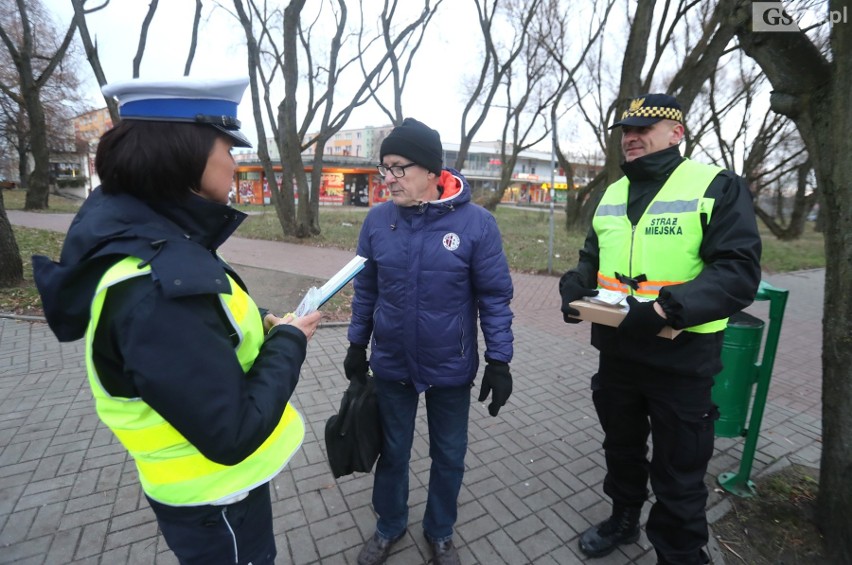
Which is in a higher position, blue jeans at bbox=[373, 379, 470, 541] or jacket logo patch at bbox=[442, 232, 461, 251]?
jacket logo patch at bbox=[442, 232, 461, 251]

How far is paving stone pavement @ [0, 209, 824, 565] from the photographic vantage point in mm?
2488

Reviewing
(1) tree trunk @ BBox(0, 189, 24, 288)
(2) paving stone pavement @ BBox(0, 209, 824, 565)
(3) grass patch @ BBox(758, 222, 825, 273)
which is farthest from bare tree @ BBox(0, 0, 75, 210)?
(3) grass patch @ BBox(758, 222, 825, 273)

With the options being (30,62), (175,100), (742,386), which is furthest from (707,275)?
(30,62)

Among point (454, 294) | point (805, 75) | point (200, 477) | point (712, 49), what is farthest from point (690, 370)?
point (712, 49)

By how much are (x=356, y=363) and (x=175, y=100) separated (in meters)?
1.61

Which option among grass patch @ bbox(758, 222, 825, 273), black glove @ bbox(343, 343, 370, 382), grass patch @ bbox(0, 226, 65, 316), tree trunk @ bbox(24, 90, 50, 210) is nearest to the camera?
black glove @ bbox(343, 343, 370, 382)

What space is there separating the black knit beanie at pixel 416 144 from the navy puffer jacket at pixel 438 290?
20 centimetres

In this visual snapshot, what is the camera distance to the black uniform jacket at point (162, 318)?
1039 millimetres

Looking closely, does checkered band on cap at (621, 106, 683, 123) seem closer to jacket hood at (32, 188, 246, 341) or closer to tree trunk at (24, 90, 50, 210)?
jacket hood at (32, 188, 246, 341)

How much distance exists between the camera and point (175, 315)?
1047mm

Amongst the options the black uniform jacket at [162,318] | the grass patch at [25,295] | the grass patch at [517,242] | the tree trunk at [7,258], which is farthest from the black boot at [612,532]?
the grass patch at [517,242]

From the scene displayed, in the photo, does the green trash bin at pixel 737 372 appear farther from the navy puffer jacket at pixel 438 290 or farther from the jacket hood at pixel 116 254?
the jacket hood at pixel 116 254

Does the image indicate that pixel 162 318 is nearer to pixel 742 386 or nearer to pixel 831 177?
pixel 831 177

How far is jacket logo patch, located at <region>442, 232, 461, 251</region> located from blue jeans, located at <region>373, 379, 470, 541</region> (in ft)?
2.33
